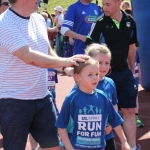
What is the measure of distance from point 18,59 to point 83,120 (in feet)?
2.29

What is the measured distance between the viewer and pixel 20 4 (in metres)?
3.42

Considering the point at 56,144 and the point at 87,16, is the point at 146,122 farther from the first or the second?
the point at 56,144

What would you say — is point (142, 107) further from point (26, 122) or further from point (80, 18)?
point (26, 122)

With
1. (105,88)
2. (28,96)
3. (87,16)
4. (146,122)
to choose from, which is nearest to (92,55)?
(105,88)

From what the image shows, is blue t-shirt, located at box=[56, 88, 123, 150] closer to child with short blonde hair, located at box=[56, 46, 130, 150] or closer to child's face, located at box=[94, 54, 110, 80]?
child with short blonde hair, located at box=[56, 46, 130, 150]

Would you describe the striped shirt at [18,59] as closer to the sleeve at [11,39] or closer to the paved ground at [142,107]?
the sleeve at [11,39]

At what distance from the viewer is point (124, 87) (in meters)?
4.87

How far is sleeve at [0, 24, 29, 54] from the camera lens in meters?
3.22

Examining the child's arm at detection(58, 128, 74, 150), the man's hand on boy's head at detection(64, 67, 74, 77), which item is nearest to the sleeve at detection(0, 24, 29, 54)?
the man's hand on boy's head at detection(64, 67, 74, 77)

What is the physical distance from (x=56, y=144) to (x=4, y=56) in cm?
→ 91

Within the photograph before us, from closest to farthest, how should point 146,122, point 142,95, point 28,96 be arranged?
point 28,96 → point 146,122 → point 142,95

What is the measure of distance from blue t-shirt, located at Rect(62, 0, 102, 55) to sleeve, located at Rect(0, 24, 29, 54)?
86.1 inches

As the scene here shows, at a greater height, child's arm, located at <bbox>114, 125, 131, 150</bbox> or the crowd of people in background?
the crowd of people in background

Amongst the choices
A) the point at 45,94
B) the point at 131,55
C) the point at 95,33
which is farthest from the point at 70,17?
the point at 45,94
